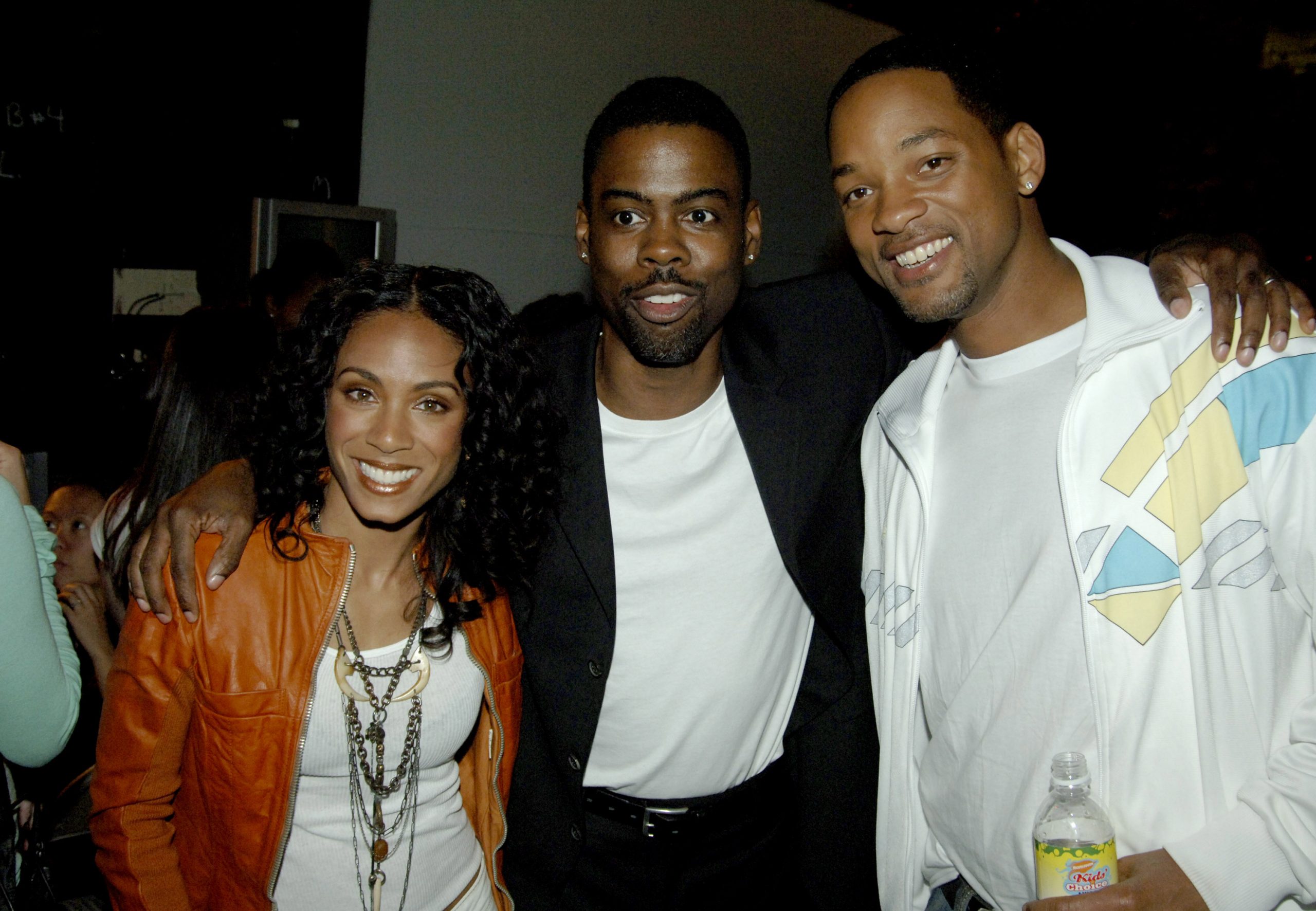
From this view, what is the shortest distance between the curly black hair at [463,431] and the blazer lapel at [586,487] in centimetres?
6

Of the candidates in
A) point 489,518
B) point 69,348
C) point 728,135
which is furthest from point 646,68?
point 489,518

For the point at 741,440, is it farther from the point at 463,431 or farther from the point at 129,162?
the point at 129,162

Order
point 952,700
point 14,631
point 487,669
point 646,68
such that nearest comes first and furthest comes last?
point 14,631 → point 952,700 → point 487,669 → point 646,68

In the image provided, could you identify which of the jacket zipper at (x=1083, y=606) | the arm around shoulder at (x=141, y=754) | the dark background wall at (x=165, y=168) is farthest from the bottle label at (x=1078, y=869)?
the dark background wall at (x=165, y=168)

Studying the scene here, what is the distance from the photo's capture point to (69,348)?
3.81 meters

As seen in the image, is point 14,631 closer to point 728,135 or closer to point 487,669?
point 487,669

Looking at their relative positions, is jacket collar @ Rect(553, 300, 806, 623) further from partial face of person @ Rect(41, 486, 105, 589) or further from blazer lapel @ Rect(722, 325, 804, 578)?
partial face of person @ Rect(41, 486, 105, 589)

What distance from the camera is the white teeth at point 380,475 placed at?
1.69 meters

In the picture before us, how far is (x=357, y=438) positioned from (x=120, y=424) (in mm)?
2793

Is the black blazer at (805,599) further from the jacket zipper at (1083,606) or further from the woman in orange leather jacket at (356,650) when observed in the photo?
the jacket zipper at (1083,606)

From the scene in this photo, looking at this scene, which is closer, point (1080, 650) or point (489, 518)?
point (1080, 650)

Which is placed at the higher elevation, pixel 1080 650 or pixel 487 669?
pixel 1080 650

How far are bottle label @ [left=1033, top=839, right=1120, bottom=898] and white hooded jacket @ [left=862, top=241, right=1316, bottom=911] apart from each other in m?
0.14

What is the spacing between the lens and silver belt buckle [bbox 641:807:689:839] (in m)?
1.98
